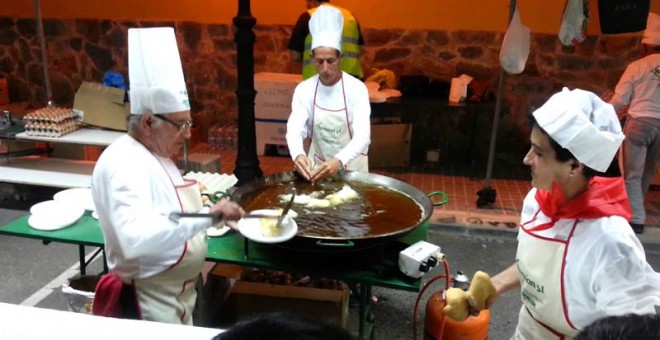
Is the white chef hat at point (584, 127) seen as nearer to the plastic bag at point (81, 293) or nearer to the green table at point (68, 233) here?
the green table at point (68, 233)

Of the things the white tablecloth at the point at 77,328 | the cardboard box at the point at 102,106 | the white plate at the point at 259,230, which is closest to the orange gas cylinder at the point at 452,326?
the white plate at the point at 259,230

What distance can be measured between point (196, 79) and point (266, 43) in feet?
4.26

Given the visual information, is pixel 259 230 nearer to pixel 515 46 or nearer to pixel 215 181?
pixel 215 181

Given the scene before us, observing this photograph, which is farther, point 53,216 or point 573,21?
point 573,21

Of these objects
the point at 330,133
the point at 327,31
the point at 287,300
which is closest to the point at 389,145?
the point at 330,133

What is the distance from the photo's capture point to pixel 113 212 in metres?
2.20

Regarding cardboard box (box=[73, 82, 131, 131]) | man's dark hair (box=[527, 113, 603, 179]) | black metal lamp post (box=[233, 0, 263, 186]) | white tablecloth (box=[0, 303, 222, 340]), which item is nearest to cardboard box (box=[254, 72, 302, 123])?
black metal lamp post (box=[233, 0, 263, 186])

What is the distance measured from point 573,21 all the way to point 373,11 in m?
2.93

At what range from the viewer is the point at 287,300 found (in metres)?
3.48

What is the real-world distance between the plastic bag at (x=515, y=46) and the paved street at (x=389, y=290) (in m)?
1.74

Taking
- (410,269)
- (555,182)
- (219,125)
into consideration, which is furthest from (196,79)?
(555,182)

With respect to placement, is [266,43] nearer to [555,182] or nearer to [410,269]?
[410,269]

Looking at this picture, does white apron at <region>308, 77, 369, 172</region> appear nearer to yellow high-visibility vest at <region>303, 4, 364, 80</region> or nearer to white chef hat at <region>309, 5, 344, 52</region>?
white chef hat at <region>309, 5, 344, 52</region>

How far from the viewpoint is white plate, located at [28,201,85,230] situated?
3184 mm
